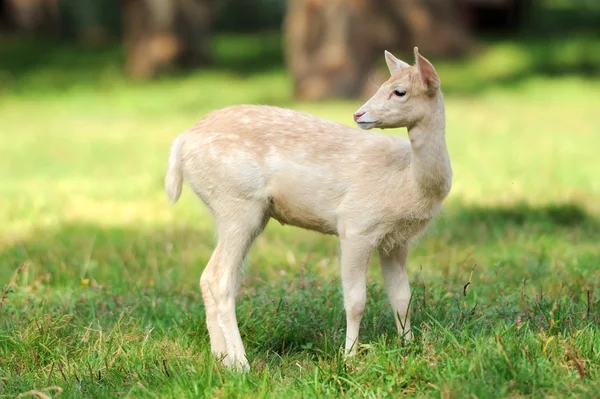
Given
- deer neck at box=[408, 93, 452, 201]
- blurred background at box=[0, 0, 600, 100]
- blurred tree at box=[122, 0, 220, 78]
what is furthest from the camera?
blurred tree at box=[122, 0, 220, 78]

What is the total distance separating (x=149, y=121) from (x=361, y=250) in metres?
11.7

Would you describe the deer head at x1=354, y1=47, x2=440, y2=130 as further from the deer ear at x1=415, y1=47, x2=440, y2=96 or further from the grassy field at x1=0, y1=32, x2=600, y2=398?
the grassy field at x1=0, y1=32, x2=600, y2=398

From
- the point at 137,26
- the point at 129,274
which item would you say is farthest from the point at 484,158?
the point at 137,26

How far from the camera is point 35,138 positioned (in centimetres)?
1441

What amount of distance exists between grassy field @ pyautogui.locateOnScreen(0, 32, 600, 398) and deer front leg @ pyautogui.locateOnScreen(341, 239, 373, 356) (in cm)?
15

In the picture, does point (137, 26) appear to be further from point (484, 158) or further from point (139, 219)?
point (139, 219)

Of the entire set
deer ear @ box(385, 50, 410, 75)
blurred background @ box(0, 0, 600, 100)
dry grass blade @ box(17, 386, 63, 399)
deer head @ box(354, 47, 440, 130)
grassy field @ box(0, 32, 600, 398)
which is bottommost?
blurred background @ box(0, 0, 600, 100)

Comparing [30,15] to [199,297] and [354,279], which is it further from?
[354,279]

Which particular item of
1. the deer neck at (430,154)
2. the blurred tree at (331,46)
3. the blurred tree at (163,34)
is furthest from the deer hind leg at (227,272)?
the blurred tree at (163,34)

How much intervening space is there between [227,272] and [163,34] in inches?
648

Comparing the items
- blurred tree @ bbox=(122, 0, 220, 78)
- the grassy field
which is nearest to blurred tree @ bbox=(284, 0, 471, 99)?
the grassy field

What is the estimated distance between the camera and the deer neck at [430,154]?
15.1 feet

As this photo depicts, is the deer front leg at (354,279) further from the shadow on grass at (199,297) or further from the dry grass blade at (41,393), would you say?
the dry grass blade at (41,393)

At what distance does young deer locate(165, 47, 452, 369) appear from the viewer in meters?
4.61
